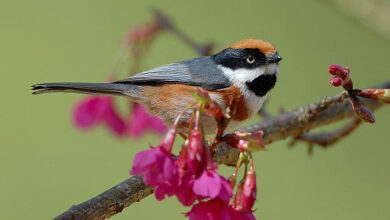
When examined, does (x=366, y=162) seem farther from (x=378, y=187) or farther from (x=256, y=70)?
(x=256, y=70)

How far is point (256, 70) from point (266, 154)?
2.00 metres

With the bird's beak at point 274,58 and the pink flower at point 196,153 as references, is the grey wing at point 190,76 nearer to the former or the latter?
the bird's beak at point 274,58

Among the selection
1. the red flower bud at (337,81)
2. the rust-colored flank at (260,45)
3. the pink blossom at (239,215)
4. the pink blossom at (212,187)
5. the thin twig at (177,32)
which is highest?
the thin twig at (177,32)

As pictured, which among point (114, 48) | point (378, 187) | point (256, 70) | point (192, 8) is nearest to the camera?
point (256, 70)

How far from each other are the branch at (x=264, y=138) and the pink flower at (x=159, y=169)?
0.25 meters

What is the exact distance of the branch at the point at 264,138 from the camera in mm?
1111

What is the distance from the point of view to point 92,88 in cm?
165

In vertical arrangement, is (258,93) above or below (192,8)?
below

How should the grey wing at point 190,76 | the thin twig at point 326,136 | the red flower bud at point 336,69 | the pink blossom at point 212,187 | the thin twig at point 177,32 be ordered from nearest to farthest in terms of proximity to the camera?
1. the pink blossom at point 212,187
2. the red flower bud at point 336,69
3. the grey wing at point 190,76
4. the thin twig at point 326,136
5. the thin twig at point 177,32

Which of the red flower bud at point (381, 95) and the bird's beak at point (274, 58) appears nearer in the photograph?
the red flower bud at point (381, 95)

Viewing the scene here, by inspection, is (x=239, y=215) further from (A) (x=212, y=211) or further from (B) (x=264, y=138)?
(B) (x=264, y=138)

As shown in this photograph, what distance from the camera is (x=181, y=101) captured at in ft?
5.45

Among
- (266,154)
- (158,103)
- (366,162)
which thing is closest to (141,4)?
(266,154)

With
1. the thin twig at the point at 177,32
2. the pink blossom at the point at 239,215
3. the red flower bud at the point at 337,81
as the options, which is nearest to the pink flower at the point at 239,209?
the pink blossom at the point at 239,215
